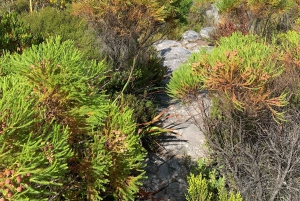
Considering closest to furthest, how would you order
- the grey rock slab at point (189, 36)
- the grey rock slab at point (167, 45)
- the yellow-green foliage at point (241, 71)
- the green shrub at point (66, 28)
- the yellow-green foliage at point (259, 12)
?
the yellow-green foliage at point (241, 71)
the green shrub at point (66, 28)
the yellow-green foliage at point (259, 12)
the grey rock slab at point (167, 45)
the grey rock slab at point (189, 36)

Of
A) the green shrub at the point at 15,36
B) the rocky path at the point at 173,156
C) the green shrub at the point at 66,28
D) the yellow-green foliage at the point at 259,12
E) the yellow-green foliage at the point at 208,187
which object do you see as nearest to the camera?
the yellow-green foliage at the point at 208,187

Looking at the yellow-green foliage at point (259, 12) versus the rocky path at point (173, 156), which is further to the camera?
the yellow-green foliage at point (259, 12)

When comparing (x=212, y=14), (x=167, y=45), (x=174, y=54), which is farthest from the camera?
(x=212, y=14)

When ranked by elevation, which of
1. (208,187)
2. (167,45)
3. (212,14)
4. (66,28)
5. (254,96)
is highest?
(66,28)

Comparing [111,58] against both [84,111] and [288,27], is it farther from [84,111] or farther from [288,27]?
[288,27]

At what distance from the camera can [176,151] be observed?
4.39 metres

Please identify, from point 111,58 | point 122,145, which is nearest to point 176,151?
point 111,58

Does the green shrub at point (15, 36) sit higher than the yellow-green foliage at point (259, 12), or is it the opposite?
the green shrub at point (15, 36)

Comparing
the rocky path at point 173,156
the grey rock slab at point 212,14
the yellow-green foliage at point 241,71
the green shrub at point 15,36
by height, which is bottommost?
the rocky path at point 173,156

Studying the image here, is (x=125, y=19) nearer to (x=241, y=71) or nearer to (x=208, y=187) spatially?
(x=208, y=187)

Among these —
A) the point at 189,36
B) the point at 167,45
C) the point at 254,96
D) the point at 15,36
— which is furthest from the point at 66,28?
the point at 254,96

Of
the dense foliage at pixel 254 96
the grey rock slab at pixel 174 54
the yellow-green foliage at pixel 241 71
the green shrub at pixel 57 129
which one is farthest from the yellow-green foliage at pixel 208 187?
the grey rock slab at pixel 174 54

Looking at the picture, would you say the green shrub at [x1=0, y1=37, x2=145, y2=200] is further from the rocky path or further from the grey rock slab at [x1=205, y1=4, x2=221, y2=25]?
the grey rock slab at [x1=205, y1=4, x2=221, y2=25]

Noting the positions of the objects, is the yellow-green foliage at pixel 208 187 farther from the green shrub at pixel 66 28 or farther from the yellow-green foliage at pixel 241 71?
the green shrub at pixel 66 28
